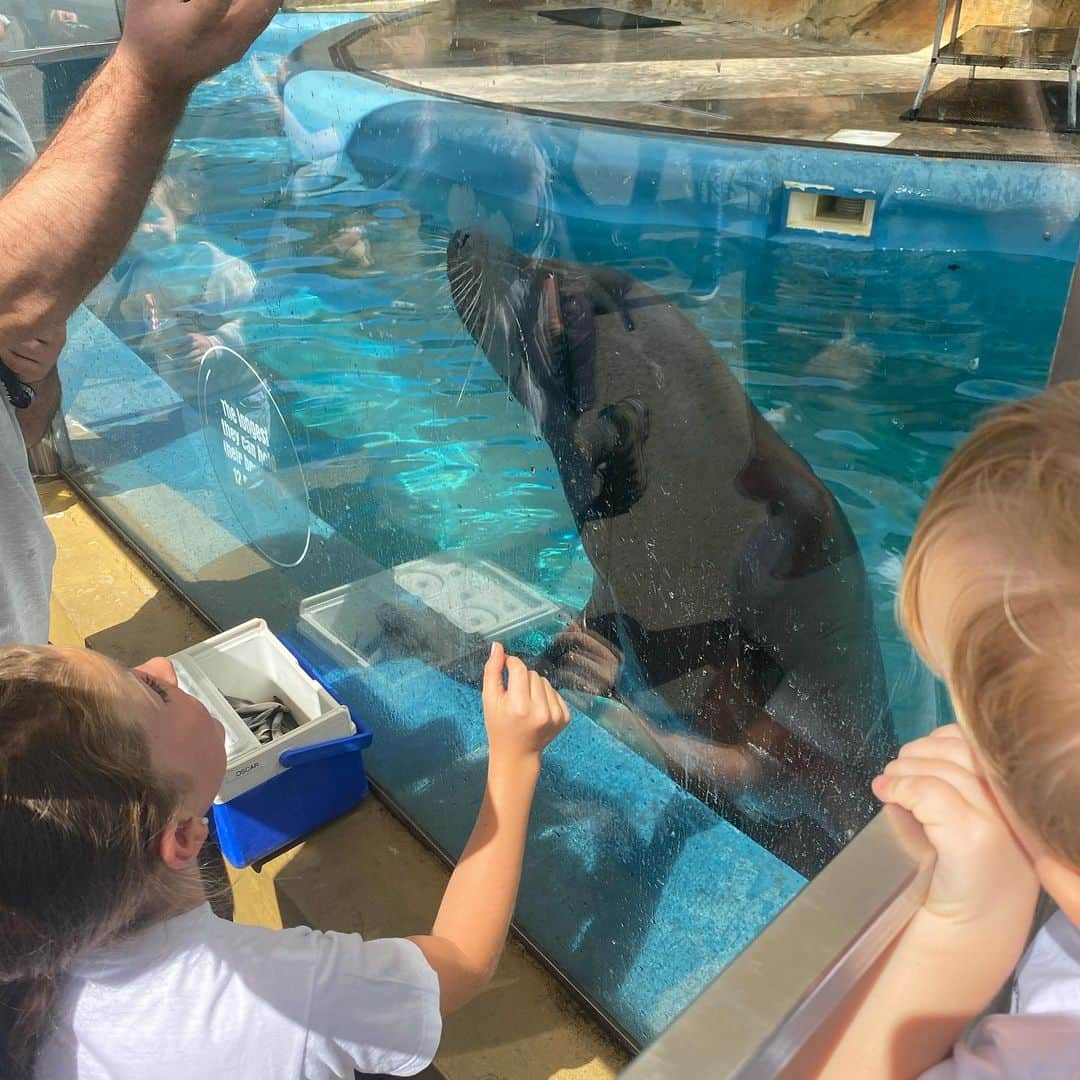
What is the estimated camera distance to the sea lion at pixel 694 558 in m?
1.57

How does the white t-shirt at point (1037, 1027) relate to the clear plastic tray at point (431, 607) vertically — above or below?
above

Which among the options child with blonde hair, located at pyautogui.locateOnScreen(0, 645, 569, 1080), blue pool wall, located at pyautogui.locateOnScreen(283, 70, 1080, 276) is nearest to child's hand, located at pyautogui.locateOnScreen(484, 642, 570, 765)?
child with blonde hair, located at pyautogui.locateOnScreen(0, 645, 569, 1080)

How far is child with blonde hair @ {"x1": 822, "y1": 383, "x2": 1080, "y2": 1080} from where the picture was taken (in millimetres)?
512

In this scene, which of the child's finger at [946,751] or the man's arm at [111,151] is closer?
the child's finger at [946,751]

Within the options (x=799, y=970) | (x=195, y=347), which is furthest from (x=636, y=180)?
(x=195, y=347)

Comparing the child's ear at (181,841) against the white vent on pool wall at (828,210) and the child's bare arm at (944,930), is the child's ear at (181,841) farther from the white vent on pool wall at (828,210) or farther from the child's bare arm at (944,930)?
the white vent on pool wall at (828,210)

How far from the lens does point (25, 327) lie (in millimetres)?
1427

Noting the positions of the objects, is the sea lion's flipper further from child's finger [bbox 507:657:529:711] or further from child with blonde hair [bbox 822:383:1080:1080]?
child with blonde hair [bbox 822:383:1080:1080]

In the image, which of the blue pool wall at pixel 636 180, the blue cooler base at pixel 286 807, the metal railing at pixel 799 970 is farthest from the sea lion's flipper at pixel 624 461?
the metal railing at pixel 799 970

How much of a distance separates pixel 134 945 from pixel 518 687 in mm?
594

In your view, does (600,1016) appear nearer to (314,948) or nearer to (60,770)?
(314,948)

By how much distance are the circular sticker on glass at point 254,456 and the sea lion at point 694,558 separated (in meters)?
0.65

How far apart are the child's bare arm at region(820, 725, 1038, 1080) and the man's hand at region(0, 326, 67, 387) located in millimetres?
1293

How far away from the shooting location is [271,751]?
2.04 meters
